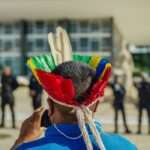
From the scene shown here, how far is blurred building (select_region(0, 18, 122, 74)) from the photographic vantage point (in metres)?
39.2

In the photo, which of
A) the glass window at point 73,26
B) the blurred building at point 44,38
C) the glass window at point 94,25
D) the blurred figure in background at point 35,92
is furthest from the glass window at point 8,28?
the blurred figure in background at point 35,92

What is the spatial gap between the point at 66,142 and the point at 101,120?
17.3m

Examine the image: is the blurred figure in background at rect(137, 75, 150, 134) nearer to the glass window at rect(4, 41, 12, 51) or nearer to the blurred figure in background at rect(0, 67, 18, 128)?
the blurred figure in background at rect(0, 67, 18, 128)

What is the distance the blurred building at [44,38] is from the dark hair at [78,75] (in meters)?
35.9

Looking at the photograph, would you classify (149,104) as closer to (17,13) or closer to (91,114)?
(91,114)

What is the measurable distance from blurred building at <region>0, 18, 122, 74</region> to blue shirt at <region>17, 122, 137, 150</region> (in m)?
35.9

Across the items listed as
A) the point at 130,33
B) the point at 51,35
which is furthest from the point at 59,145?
the point at 130,33

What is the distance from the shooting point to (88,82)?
85.7 inches

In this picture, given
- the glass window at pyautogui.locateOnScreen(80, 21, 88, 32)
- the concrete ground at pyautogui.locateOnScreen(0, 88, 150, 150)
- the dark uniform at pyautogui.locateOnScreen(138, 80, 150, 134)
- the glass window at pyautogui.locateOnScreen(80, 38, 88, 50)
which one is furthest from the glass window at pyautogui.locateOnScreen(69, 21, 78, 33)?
the dark uniform at pyautogui.locateOnScreen(138, 80, 150, 134)

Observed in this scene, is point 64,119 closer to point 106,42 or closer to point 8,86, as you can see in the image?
point 8,86

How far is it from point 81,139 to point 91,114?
3.4 inches

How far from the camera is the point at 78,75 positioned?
2.17 m

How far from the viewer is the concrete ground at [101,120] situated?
13.1 metres

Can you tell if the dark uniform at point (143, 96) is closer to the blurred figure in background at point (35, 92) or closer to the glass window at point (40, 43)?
the blurred figure in background at point (35, 92)
